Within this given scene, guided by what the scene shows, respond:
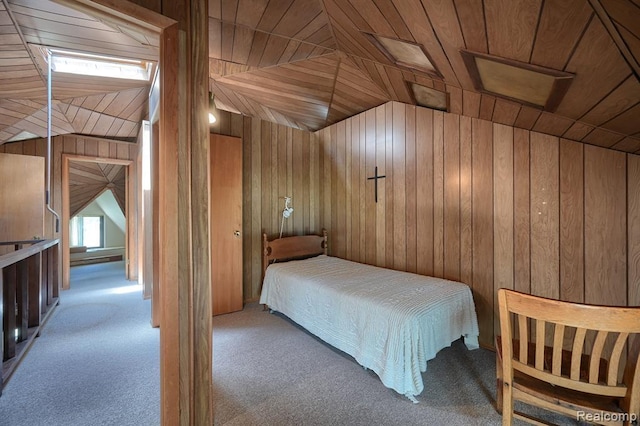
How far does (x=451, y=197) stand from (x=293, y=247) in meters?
2.01

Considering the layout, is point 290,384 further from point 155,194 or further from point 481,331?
point 155,194

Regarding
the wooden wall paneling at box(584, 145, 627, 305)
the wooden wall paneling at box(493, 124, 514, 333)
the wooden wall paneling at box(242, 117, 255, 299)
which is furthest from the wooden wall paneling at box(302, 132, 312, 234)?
the wooden wall paneling at box(584, 145, 627, 305)

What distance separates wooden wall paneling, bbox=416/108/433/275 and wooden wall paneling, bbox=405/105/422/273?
0.04m

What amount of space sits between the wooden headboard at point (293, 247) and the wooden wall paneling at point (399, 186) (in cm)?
113

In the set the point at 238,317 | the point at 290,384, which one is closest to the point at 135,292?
the point at 238,317

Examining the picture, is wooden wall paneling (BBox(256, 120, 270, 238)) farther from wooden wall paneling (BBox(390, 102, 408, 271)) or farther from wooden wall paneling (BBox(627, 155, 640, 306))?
wooden wall paneling (BBox(627, 155, 640, 306))

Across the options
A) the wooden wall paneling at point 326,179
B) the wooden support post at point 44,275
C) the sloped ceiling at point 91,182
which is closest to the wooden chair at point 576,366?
the wooden wall paneling at point 326,179

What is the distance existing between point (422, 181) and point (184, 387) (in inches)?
104

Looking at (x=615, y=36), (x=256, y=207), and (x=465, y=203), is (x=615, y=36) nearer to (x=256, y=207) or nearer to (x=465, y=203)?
(x=465, y=203)

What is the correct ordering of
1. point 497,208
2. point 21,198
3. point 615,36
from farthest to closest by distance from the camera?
point 21,198 < point 497,208 < point 615,36

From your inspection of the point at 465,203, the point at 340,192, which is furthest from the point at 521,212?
the point at 340,192

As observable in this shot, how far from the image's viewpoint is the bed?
5.82ft

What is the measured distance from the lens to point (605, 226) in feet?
6.31

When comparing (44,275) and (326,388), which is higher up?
(44,275)
